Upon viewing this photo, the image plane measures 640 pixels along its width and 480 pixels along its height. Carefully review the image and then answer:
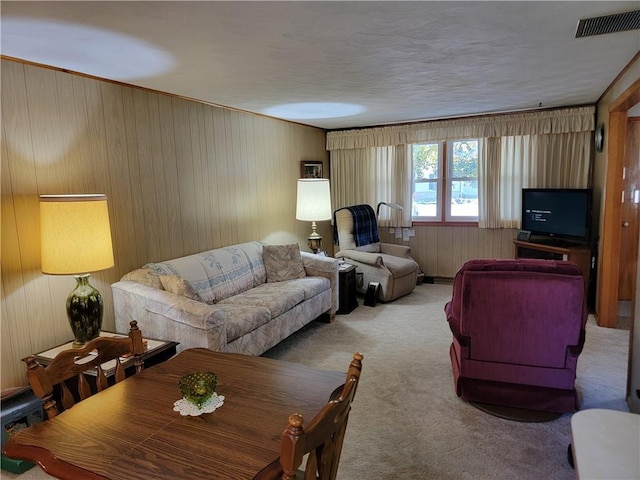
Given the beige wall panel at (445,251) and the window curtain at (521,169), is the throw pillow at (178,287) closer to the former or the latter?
the beige wall panel at (445,251)

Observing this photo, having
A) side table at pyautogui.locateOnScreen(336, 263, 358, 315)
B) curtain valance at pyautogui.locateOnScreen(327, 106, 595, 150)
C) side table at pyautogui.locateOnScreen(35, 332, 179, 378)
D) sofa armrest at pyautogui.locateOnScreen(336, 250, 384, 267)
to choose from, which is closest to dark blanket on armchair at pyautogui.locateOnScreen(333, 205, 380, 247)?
sofa armrest at pyautogui.locateOnScreen(336, 250, 384, 267)

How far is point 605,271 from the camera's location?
3.96 meters

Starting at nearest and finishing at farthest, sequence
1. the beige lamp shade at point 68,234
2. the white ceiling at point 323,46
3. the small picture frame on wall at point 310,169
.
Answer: the white ceiling at point 323,46, the beige lamp shade at point 68,234, the small picture frame on wall at point 310,169

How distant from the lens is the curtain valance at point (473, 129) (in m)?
4.82

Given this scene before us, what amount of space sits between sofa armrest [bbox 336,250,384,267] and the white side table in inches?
126

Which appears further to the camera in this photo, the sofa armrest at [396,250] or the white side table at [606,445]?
the sofa armrest at [396,250]

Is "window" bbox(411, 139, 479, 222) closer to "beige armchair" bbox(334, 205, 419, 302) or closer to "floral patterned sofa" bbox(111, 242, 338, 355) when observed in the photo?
"beige armchair" bbox(334, 205, 419, 302)

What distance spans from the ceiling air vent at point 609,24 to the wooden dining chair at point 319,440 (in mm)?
2161

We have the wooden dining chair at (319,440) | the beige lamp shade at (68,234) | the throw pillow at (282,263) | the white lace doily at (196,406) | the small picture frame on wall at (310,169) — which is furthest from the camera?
the small picture frame on wall at (310,169)

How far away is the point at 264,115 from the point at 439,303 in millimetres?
3016

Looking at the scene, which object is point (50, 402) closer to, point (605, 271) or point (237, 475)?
point (237, 475)

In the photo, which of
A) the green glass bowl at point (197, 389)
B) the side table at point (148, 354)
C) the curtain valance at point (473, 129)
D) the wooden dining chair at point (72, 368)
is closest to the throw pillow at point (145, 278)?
the side table at point (148, 354)

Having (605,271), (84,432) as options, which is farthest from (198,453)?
(605,271)

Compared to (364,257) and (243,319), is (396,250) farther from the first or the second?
(243,319)
